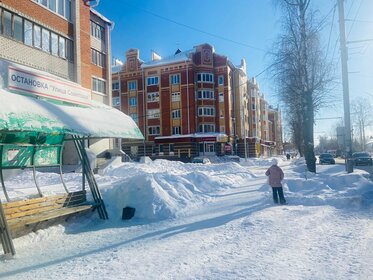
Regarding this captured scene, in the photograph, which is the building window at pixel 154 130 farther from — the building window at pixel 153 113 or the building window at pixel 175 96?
the building window at pixel 175 96

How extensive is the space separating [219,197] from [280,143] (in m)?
88.4

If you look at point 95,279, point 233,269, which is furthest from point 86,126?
point 233,269

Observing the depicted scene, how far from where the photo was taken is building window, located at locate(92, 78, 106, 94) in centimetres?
2869

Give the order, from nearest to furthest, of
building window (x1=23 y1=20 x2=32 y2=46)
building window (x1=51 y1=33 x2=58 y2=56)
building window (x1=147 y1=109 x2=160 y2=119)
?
building window (x1=23 y1=20 x2=32 y2=46), building window (x1=51 y1=33 x2=58 y2=56), building window (x1=147 y1=109 x2=160 y2=119)

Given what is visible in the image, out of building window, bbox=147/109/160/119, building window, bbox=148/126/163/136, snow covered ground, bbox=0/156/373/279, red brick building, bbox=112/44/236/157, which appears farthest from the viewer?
building window, bbox=147/109/160/119

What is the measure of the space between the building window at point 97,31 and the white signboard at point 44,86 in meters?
22.6

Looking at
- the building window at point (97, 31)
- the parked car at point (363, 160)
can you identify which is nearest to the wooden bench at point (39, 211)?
the building window at point (97, 31)

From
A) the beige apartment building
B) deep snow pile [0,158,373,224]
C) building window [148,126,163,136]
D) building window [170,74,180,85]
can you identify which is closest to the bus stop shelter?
deep snow pile [0,158,373,224]

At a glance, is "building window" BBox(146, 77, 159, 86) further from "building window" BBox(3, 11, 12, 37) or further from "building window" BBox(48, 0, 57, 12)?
"building window" BBox(3, 11, 12, 37)

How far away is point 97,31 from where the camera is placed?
29578mm

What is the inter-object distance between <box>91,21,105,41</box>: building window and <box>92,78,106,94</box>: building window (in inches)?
151

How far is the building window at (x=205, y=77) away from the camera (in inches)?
1923

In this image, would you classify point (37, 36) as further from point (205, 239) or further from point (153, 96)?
point (153, 96)

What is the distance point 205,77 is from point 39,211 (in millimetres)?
44170
